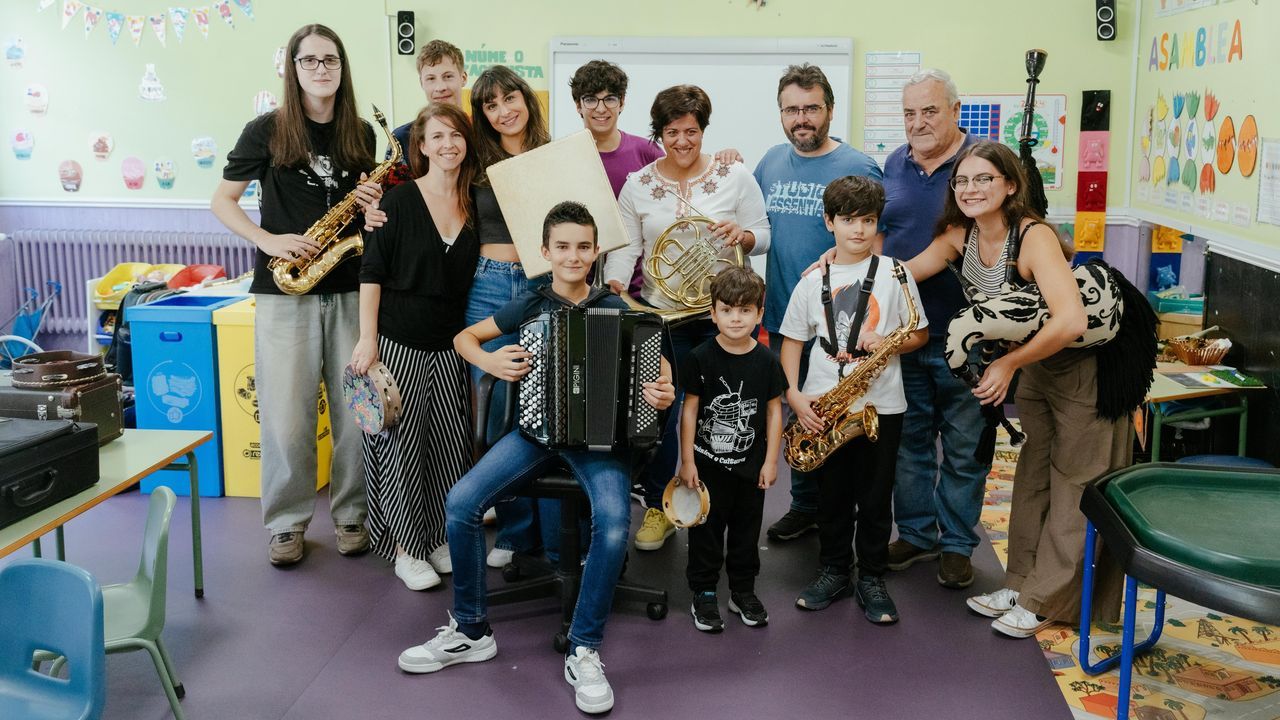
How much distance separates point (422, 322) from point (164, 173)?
13.0 ft

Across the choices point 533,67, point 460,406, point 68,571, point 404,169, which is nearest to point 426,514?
point 460,406

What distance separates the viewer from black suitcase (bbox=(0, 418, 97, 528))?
2.76 metres

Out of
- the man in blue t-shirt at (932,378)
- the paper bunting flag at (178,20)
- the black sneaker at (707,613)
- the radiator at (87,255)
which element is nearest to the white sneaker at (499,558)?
the black sneaker at (707,613)

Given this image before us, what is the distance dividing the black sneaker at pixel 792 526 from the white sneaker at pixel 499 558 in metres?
1.09

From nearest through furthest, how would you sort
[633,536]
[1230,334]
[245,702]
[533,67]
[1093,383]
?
1. [245,702]
2. [1093,383]
3. [633,536]
4. [1230,334]
5. [533,67]

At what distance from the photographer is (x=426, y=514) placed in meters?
4.04

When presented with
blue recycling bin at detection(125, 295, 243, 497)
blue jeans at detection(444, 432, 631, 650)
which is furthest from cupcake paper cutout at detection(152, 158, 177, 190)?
blue jeans at detection(444, 432, 631, 650)

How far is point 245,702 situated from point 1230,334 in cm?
434

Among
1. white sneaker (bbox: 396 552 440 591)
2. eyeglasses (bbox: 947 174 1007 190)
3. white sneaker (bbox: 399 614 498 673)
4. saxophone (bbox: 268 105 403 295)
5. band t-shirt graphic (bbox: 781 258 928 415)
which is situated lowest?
white sneaker (bbox: 399 614 498 673)

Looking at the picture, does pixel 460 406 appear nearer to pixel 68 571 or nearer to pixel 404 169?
pixel 404 169

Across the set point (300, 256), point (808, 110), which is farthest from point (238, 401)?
point (808, 110)

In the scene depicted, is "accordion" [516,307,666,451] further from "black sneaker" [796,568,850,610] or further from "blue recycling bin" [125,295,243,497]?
"blue recycling bin" [125,295,243,497]

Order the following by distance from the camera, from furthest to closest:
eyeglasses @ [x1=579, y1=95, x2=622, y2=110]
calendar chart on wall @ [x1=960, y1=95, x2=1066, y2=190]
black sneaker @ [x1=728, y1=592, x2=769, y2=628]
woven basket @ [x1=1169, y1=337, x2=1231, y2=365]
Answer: calendar chart on wall @ [x1=960, y1=95, x2=1066, y2=190] → woven basket @ [x1=1169, y1=337, x2=1231, y2=365] → eyeglasses @ [x1=579, y1=95, x2=622, y2=110] → black sneaker @ [x1=728, y1=592, x2=769, y2=628]

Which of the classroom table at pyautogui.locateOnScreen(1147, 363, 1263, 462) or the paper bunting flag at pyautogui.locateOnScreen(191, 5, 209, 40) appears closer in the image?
the classroom table at pyautogui.locateOnScreen(1147, 363, 1263, 462)
